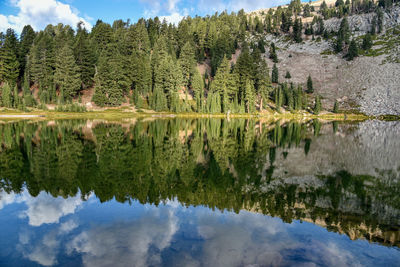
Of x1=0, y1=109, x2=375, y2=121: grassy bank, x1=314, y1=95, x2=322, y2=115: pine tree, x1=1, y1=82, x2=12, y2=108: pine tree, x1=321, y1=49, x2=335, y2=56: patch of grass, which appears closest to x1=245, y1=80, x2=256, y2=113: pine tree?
x1=0, y1=109, x2=375, y2=121: grassy bank

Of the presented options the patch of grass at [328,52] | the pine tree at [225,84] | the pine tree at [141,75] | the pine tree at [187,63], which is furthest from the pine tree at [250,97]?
the patch of grass at [328,52]

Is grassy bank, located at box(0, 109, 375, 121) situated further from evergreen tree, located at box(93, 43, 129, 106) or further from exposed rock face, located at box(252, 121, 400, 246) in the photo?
exposed rock face, located at box(252, 121, 400, 246)

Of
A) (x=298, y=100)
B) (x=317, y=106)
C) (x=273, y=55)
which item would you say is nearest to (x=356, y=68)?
(x=273, y=55)

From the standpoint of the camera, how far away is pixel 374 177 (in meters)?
17.3

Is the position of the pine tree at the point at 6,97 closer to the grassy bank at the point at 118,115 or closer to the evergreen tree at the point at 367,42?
the grassy bank at the point at 118,115

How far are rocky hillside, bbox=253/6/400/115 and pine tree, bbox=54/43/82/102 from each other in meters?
89.8

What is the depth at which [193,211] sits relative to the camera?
36.1 feet

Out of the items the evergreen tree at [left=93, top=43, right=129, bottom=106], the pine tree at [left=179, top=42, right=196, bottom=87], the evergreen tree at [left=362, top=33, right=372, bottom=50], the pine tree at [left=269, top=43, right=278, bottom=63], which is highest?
the evergreen tree at [left=362, top=33, right=372, bottom=50]

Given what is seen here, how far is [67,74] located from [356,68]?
400 feet

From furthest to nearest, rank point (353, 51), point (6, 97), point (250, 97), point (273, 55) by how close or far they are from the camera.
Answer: point (273, 55) → point (353, 51) → point (250, 97) → point (6, 97)

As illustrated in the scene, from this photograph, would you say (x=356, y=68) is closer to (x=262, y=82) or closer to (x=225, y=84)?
(x=262, y=82)

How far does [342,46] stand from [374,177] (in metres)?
151

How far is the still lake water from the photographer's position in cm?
777

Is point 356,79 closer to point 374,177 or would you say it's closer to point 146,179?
point 374,177
